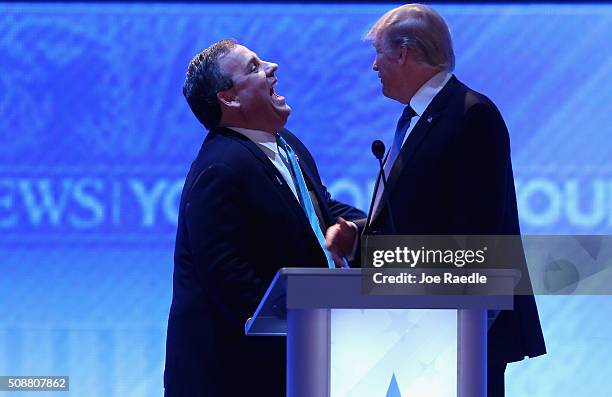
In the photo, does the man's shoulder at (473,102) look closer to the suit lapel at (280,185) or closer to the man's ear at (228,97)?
the suit lapel at (280,185)

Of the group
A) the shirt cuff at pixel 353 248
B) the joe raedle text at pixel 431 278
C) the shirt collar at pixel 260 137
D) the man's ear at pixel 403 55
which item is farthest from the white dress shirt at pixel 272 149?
the joe raedle text at pixel 431 278

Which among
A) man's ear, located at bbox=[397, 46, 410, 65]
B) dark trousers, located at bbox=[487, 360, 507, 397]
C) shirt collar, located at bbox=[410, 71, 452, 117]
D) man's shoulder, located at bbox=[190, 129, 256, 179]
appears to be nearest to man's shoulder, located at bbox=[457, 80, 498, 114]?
shirt collar, located at bbox=[410, 71, 452, 117]

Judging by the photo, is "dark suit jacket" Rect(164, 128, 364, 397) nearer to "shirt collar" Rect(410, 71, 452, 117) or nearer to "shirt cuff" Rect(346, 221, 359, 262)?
"shirt cuff" Rect(346, 221, 359, 262)

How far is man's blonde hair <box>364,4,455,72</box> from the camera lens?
9.30ft

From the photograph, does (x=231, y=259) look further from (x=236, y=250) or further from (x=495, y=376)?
(x=495, y=376)

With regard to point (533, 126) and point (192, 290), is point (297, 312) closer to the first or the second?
point (192, 290)

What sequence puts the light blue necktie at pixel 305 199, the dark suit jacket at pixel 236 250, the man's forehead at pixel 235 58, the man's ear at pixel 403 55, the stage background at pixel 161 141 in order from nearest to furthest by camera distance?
the dark suit jacket at pixel 236 250 → the light blue necktie at pixel 305 199 → the man's ear at pixel 403 55 → the man's forehead at pixel 235 58 → the stage background at pixel 161 141

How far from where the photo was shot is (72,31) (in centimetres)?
402

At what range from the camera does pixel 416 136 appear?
2697 millimetres

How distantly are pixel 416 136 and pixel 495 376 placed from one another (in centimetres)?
67

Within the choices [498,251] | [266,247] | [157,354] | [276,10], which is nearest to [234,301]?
[266,247]

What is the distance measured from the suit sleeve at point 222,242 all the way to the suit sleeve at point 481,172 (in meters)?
0.53

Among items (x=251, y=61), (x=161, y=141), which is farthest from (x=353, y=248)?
(x=161, y=141)

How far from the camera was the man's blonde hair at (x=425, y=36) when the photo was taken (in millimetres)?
2834
